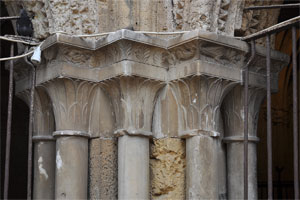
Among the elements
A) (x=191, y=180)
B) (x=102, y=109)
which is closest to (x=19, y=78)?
(x=102, y=109)

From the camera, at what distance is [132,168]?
5.41 metres

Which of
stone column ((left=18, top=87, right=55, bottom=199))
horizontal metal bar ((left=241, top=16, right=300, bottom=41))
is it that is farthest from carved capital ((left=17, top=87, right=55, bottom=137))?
horizontal metal bar ((left=241, top=16, right=300, bottom=41))

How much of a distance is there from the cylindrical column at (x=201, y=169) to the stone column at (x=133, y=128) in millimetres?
358

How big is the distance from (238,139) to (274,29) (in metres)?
1.03

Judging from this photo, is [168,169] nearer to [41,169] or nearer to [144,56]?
[144,56]

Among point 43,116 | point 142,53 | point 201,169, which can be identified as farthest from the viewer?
point 43,116

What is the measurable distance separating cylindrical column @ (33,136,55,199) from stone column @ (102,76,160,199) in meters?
0.76

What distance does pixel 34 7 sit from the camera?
5.98 m

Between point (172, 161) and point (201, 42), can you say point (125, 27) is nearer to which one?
point (201, 42)

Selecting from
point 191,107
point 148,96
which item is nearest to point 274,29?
point 191,107

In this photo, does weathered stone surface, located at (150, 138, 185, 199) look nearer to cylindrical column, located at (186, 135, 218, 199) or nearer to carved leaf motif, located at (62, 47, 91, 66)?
cylindrical column, located at (186, 135, 218, 199)

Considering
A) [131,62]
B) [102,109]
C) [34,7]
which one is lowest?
[102,109]

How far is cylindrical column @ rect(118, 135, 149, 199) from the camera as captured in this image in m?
5.39

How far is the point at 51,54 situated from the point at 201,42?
128 cm
